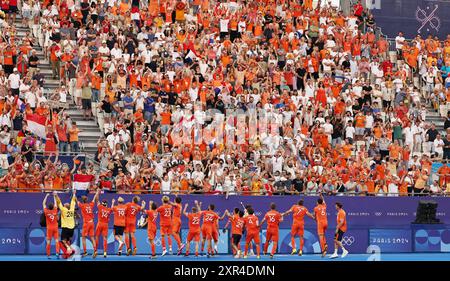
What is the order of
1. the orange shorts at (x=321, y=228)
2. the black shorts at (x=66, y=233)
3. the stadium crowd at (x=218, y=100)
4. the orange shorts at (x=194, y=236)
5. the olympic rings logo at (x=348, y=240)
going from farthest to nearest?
1. the stadium crowd at (x=218, y=100)
2. the olympic rings logo at (x=348, y=240)
3. the orange shorts at (x=321, y=228)
4. the orange shorts at (x=194, y=236)
5. the black shorts at (x=66, y=233)

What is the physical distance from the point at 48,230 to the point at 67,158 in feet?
14.2

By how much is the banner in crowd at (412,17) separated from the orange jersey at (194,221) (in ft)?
61.5

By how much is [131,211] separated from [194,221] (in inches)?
74.5

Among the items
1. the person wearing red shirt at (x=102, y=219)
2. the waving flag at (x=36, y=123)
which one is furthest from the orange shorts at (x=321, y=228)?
the waving flag at (x=36, y=123)

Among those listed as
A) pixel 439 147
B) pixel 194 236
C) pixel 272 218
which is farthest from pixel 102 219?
pixel 439 147

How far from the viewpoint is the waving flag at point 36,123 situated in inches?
1435

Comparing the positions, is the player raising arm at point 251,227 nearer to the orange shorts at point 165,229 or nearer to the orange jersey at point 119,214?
the orange shorts at point 165,229

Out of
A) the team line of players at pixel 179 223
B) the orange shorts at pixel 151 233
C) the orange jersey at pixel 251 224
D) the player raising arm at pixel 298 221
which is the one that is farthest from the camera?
the player raising arm at pixel 298 221

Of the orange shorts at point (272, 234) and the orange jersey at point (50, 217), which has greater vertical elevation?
the orange jersey at point (50, 217)

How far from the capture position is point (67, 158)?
118ft

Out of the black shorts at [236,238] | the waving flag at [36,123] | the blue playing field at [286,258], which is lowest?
the blue playing field at [286,258]

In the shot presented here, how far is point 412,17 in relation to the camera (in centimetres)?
4875

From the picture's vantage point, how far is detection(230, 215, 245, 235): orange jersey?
32.8m

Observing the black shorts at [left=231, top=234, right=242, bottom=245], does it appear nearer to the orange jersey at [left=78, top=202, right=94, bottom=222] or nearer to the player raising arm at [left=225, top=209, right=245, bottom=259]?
the player raising arm at [left=225, top=209, right=245, bottom=259]
